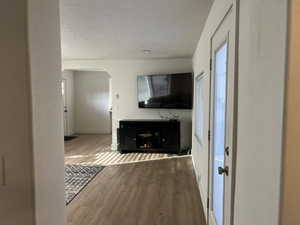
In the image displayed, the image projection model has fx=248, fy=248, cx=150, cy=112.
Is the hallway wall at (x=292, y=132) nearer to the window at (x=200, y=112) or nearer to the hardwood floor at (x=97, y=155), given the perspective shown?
the window at (x=200, y=112)

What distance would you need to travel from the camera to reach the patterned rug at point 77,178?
3685mm

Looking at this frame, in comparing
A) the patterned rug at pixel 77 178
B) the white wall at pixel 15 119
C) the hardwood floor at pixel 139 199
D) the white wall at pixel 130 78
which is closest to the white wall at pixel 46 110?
the white wall at pixel 15 119

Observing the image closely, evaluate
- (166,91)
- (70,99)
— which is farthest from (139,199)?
(70,99)

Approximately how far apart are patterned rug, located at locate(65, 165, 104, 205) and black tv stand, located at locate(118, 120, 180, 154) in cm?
142

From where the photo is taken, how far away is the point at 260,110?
1.07m

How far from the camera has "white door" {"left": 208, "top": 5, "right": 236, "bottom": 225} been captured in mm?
1634

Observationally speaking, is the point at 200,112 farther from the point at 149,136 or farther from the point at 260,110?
the point at 260,110

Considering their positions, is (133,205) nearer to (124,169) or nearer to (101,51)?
(124,169)

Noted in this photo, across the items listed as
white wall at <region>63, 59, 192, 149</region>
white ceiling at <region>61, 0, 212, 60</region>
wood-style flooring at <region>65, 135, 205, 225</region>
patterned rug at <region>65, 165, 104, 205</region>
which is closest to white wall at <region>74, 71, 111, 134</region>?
white wall at <region>63, 59, 192, 149</region>

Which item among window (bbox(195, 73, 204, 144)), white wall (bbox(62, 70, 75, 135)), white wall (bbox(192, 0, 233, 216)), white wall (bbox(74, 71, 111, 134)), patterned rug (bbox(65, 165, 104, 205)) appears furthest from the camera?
white wall (bbox(74, 71, 111, 134))

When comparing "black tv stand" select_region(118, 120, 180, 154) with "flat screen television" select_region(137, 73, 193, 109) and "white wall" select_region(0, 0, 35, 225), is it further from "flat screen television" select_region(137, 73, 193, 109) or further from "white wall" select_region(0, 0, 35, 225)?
"white wall" select_region(0, 0, 35, 225)

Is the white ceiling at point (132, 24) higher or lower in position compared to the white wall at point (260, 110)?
higher

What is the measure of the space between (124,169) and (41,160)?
Result: 3813 mm

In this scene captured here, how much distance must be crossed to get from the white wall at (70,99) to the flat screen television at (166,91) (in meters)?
3.40
